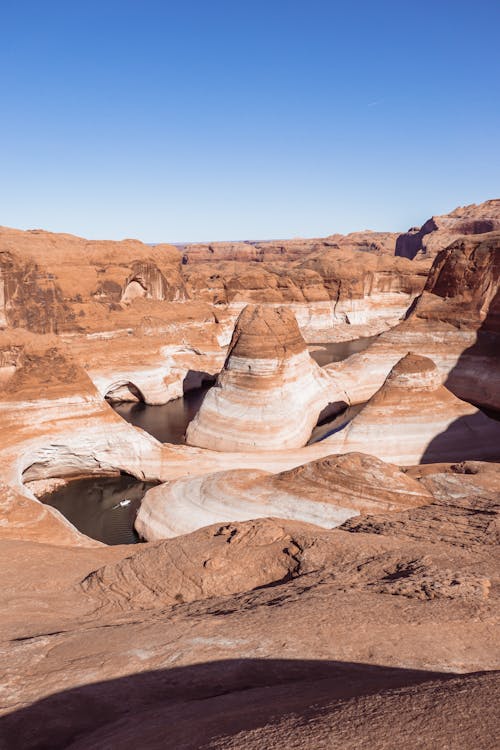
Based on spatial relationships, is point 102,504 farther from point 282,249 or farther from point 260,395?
point 282,249

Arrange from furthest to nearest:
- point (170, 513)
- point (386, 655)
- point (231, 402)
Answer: point (231, 402), point (170, 513), point (386, 655)

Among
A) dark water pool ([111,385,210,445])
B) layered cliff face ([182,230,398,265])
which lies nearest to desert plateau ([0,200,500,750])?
dark water pool ([111,385,210,445])

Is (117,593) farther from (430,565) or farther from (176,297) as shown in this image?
(176,297)

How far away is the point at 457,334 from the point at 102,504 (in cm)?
1954

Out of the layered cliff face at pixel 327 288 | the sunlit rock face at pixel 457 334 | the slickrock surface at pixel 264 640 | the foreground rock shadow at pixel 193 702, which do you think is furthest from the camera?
the layered cliff face at pixel 327 288

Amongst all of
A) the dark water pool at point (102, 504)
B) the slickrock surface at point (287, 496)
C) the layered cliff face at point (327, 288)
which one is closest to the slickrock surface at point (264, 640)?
the slickrock surface at point (287, 496)

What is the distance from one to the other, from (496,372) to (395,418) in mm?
9135

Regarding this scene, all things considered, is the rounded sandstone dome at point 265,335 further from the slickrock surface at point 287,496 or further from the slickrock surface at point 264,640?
the slickrock surface at point 264,640

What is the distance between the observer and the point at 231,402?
19.4 meters

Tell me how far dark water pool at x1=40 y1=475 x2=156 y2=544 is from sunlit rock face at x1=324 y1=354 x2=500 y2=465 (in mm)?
6913

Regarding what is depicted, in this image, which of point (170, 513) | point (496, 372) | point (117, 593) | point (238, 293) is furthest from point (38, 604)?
point (238, 293)

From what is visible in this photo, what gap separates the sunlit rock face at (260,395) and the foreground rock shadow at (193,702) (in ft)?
44.6

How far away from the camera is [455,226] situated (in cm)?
7594

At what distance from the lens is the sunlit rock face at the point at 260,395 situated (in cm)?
1836
